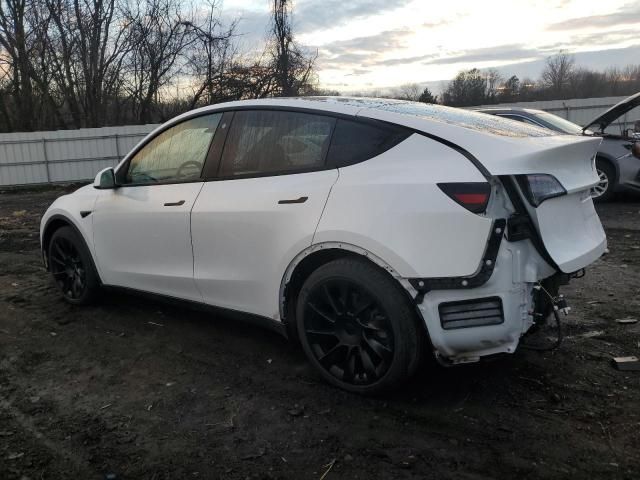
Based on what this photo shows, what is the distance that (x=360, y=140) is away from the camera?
3.19m

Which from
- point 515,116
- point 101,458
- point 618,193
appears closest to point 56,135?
point 515,116

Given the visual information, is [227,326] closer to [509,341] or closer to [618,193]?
[509,341]

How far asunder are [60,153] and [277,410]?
58.9 feet

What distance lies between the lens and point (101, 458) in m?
2.74

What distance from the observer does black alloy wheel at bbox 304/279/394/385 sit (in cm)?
303

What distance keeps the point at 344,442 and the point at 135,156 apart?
2883 mm

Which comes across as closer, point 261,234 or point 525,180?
point 525,180

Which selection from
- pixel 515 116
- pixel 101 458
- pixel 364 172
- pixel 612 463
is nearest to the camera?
pixel 612 463

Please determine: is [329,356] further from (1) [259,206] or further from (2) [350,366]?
(1) [259,206]

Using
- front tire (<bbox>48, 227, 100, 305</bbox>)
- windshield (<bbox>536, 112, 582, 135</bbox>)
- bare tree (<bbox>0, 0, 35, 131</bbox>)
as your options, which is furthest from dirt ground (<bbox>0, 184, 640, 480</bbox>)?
bare tree (<bbox>0, 0, 35, 131</bbox>)

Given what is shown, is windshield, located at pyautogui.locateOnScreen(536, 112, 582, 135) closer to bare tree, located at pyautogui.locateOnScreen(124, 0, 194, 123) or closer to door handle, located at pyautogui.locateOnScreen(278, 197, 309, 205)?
door handle, located at pyautogui.locateOnScreen(278, 197, 309, 205)

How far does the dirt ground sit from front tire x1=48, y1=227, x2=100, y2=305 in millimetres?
424

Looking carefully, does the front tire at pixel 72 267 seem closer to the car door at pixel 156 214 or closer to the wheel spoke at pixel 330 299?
the car door at pixel 156 214

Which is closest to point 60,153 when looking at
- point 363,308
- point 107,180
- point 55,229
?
point 55,229
